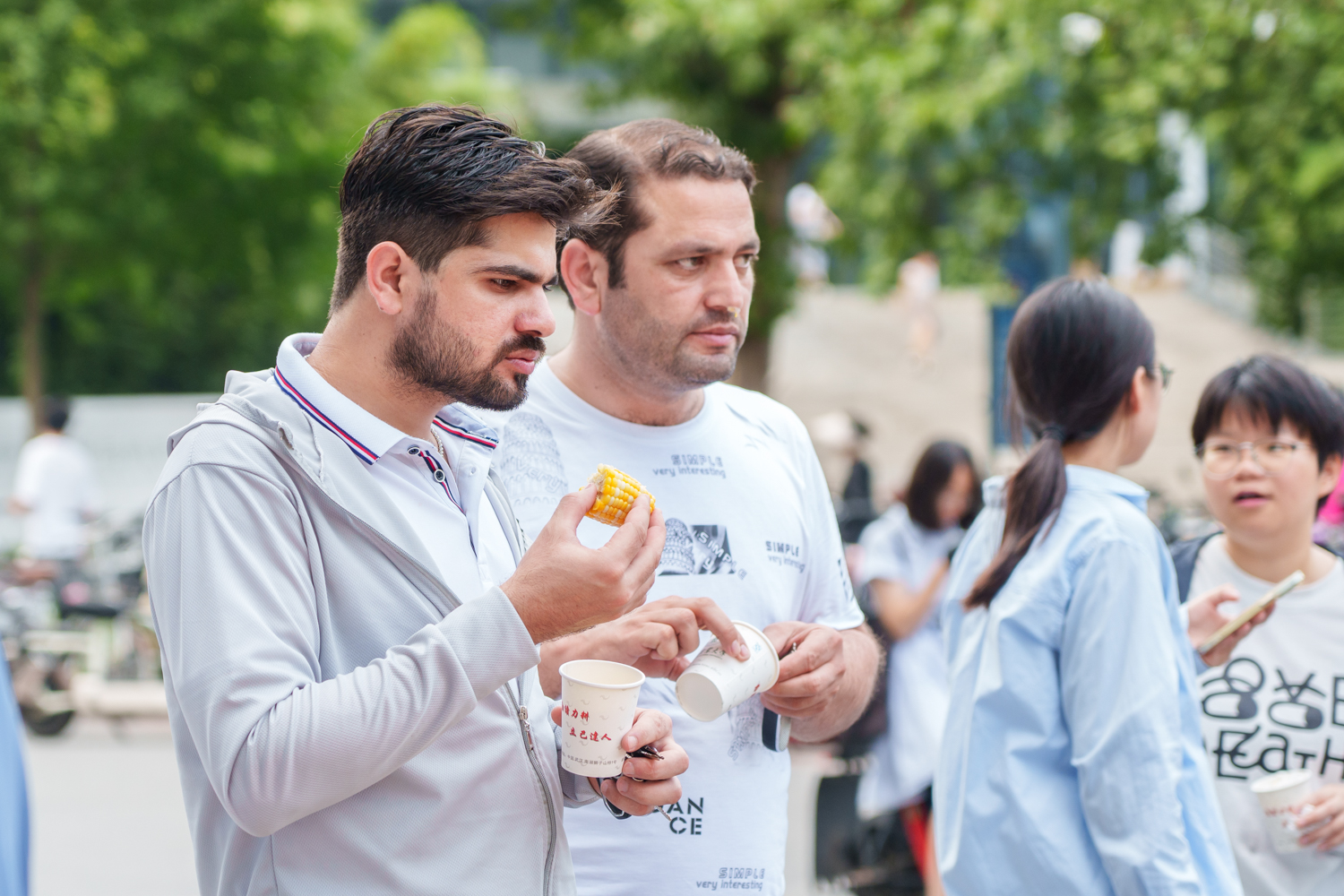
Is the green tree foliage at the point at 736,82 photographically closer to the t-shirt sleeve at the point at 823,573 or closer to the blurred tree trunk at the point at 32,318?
the blurred tree trunk at the point at 32,318

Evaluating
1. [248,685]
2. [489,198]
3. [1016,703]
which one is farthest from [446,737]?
[1016,703]

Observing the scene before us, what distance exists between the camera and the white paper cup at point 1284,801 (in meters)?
2.57

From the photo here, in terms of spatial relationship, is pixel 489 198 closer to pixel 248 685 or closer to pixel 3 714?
pixel 248 685

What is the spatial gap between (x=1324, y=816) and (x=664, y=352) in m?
1.59

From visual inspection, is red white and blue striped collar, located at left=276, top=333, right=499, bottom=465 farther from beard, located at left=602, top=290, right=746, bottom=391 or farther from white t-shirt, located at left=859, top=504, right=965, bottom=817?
white t-shirt, located at left=859, top=504, right=965, bottom=817

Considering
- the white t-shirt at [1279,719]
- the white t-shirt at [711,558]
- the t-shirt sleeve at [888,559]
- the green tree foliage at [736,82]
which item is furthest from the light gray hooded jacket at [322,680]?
the green tree foliage at [736,82]

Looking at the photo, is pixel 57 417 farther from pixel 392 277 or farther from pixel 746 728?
pixel 392 277

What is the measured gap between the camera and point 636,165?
2.52 meters

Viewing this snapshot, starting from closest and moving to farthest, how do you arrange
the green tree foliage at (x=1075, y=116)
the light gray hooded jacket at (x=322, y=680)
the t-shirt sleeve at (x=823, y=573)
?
the light gray hooded jacket at (x=322, y=680) < the t-shirt sleeve at (x=823, y=573) < the green tree foliage at (x=1075, y=116)

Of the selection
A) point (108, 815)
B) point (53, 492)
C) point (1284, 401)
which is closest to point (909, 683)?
point (1284, 401)

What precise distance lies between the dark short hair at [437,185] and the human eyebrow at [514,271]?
0.12ft

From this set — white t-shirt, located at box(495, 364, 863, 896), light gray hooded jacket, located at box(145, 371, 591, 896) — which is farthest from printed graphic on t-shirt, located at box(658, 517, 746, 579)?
light gray hooded jacket, located at box(145, 371, 591, 896)

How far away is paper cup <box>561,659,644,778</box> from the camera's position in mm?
1775

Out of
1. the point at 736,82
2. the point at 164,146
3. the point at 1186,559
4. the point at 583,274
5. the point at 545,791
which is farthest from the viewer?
the point at 164,146
